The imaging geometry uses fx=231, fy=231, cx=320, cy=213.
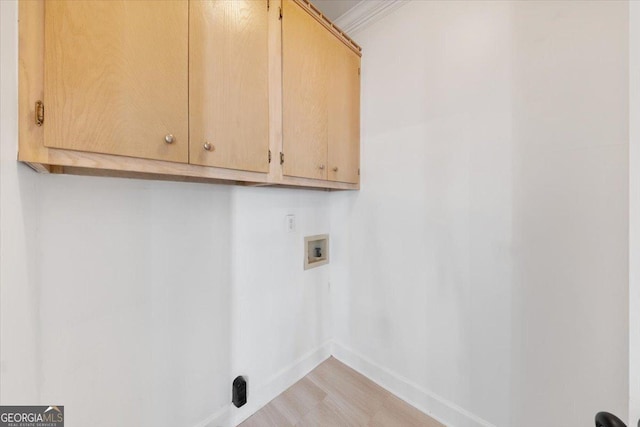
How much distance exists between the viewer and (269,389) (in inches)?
53.6

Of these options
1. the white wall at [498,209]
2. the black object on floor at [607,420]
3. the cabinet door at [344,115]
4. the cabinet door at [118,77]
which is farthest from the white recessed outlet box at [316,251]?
the black object on floor at [607,420]

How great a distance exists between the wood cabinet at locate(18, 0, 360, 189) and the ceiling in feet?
0.98

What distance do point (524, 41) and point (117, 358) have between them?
2114 mm

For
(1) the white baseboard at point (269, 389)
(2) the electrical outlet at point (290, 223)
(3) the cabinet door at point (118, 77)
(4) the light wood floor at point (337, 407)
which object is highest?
(3) the cabinet door at point (118, 77)

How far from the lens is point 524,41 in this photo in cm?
99

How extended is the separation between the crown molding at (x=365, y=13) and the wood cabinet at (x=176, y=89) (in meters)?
0.36

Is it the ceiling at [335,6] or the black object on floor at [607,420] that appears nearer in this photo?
the black object on floor at [607,420]

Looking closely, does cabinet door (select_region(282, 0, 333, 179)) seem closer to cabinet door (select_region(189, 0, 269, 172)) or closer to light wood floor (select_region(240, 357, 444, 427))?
cabinet door (select_region(189, 0, 269, 172))

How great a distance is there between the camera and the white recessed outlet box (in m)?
1.63

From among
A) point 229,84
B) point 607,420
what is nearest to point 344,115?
point 229,84

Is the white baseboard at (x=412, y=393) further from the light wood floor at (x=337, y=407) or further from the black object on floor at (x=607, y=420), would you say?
the black object on floor at (x=607, y=420)

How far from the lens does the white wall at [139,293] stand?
25.0 inches

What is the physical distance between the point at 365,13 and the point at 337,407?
7.90ft

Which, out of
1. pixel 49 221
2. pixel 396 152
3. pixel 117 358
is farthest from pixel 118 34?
pixel 396 152
